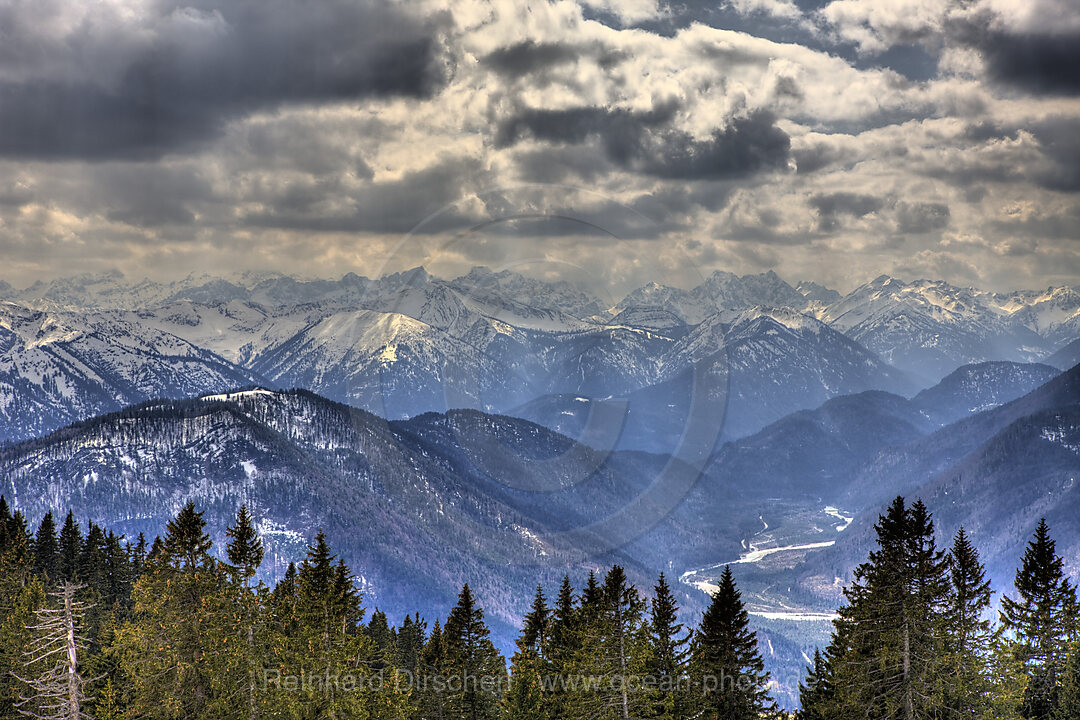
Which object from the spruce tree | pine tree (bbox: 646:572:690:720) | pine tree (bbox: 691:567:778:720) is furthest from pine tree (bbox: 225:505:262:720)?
the spruce tree

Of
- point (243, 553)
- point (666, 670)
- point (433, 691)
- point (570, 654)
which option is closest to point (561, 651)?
point (570, 654)

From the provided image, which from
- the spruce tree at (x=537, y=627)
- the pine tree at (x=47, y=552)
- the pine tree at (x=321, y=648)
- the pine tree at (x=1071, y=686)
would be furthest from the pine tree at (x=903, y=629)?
the pine tree at (x=47, y=552)

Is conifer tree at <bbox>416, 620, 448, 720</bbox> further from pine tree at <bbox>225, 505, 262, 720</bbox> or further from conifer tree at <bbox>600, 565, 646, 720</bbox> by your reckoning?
conifer tree at <bbox>600, 565, 646, 720</bbox>

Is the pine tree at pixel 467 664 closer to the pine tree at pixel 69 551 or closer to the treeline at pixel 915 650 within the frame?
the treeline at pixel 915 650

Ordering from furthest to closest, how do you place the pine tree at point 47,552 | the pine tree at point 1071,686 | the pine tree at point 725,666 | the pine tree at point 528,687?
the pine tree at point 47,552 < the pine tree at point 528,687 < the pine tree at point 725,666 < the pine tree at point 1071,686

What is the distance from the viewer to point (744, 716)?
66.9m

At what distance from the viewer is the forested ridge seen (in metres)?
53.8

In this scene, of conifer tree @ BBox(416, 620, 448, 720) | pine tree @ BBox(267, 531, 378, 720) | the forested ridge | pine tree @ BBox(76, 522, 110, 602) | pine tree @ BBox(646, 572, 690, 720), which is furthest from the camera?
pine tree @ BBox(76, 522, 110, 602)

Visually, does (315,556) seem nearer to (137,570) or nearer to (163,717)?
(163,717)

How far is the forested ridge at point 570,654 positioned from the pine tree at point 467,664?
0.15m

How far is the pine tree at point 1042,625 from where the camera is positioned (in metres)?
69.0

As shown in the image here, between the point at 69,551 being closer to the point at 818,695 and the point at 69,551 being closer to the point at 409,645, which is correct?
the point at 409,645

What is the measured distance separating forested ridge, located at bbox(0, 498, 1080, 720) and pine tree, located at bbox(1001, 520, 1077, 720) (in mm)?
147

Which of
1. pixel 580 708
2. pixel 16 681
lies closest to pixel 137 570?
pixel 16 681
